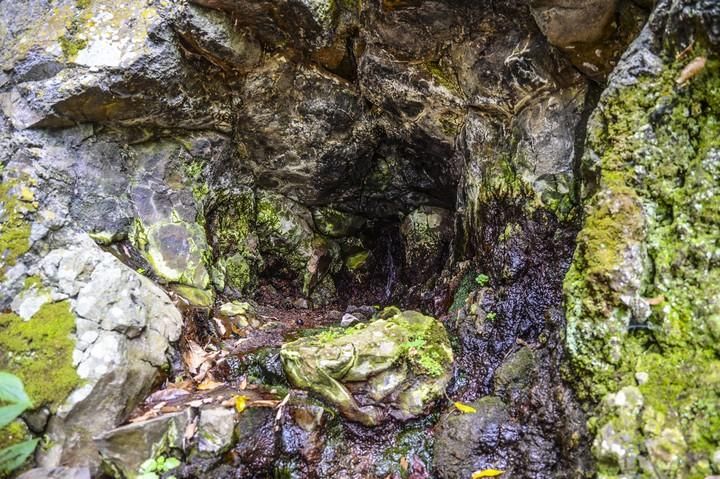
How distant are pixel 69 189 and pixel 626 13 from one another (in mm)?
5651

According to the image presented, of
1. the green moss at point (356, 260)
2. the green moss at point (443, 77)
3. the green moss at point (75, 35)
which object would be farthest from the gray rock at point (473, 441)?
the green moss at point (75, 35)

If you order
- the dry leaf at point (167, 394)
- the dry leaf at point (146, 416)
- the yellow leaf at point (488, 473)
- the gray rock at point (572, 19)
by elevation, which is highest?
the gray rock at point (572, 19)

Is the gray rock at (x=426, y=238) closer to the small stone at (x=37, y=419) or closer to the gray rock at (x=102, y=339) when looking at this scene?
the gray rock at (x=102, y=339)

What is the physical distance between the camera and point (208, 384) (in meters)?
4.32

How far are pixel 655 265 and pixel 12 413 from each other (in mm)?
4231

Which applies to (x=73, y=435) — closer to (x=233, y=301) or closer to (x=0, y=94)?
(x=233, y=301)

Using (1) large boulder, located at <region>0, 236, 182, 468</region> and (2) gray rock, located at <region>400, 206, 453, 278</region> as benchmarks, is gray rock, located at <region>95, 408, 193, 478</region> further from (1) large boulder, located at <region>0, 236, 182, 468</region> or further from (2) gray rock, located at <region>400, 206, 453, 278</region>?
(2) gray rock, located at <region>400, 206, 453, 278</region>

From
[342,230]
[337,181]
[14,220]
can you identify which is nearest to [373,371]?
[14,220]

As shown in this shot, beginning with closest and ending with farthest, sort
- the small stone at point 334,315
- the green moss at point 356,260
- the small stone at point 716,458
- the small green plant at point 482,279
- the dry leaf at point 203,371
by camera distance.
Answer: the small stone at point 716,458, the dry leaf at point 203,371, the small green plant at point 482,279, the small stone at point 334,315, the green moss at point 356,260

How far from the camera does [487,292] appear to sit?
494cm

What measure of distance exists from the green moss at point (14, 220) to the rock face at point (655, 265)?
4.69 m

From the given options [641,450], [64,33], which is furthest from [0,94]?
[641,450]

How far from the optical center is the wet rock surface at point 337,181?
9.82 ft

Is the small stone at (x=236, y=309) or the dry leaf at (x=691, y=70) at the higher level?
the dry leaf at (x=691, y=70)
